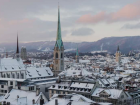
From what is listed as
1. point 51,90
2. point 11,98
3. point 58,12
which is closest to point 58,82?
point 51,90

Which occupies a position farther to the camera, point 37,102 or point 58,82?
point 58,82

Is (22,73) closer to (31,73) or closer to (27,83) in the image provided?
(31,73)

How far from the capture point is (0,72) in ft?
313

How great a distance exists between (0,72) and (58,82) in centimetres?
2578

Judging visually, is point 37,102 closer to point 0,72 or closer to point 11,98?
point 11,98

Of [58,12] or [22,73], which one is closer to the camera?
[22,73]

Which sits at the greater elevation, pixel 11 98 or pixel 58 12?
pixel 58 12

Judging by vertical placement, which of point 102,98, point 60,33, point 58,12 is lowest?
point 102,98

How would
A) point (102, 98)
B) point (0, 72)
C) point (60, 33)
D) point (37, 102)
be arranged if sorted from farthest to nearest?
1. point (60, 33)
2. point (0, 72)
3. point (102, 98)
4. point (37, 102)

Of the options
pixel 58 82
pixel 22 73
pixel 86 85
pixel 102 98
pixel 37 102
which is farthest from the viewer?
pixel 22 73

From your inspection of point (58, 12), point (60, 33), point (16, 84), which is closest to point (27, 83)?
point (16, 84)

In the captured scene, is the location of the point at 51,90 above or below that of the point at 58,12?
below

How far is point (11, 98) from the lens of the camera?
192 feet

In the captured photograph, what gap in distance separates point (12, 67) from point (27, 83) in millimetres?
20910
